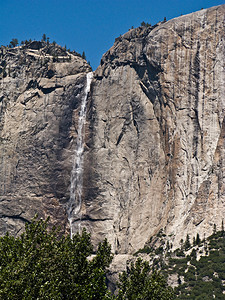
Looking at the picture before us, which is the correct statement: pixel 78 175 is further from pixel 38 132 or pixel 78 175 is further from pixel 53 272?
pixel 53 272

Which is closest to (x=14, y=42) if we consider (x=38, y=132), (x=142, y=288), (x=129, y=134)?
(x=38, y=132)

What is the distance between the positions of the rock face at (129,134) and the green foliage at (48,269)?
114 ft

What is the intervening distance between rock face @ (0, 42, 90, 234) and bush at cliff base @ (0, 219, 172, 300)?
44675 millimetres

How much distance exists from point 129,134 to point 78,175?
31.5 ft

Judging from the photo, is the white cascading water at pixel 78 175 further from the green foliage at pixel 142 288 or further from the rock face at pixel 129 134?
the green foliage at pixel 142 288

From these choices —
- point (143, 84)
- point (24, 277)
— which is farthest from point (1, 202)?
point (24, 277)

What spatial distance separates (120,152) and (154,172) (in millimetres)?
6227

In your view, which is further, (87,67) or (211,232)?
(87,67)

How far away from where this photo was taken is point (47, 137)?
87.6m

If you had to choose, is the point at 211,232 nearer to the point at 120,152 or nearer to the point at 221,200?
the point at 221,200

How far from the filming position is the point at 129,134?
273 ft

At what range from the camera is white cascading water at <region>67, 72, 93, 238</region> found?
84750 mm

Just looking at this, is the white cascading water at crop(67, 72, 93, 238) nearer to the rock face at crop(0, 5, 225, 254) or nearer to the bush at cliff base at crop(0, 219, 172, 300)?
the rock face at crop(0, 5, 225, 254)

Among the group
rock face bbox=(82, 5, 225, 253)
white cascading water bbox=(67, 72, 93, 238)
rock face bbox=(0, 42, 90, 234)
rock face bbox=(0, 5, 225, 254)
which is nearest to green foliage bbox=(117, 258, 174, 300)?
rock face bbox=(0, 5, 225, 254)
